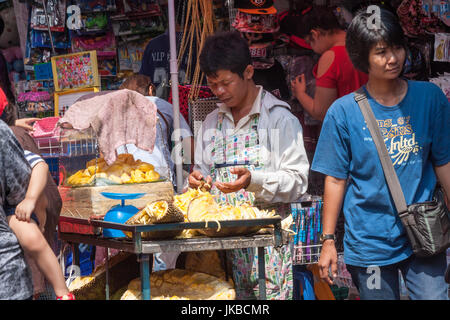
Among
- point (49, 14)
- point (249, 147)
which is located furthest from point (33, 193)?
point (49, 14)

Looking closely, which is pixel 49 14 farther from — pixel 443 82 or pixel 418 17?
pixel 443 82

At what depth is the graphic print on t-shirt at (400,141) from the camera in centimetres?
279

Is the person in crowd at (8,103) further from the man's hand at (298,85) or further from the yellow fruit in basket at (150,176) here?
the man's hand at (298,85)

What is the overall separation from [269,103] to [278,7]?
7.03 ft

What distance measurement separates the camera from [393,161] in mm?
2787

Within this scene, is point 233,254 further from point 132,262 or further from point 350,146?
point 350,146

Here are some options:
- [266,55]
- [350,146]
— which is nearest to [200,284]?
[350,146]

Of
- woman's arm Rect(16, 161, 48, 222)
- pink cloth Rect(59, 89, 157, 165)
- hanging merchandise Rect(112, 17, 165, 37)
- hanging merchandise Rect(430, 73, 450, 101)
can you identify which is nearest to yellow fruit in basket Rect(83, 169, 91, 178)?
pink cloth Rect(59, 89, 157, 165)

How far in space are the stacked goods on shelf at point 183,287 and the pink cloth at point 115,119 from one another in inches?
34.2

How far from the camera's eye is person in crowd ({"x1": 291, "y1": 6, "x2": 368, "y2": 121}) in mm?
4473

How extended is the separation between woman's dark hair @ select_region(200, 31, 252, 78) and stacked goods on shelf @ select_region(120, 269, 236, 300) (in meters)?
1.21

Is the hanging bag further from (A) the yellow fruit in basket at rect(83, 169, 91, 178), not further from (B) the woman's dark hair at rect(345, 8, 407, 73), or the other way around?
(A) the yellow fruit in basket at rect(83, 169, 91, 178)

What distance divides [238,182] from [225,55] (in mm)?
843

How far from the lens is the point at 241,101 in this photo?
11.8ft
